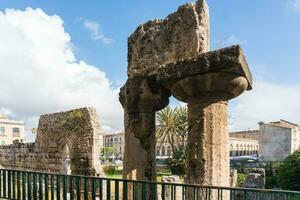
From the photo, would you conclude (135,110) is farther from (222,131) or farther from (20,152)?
(20,152)

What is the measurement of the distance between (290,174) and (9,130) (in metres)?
50.3

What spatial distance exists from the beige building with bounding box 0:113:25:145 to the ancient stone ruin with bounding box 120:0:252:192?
57.1 metres

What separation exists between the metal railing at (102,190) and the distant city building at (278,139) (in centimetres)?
4100

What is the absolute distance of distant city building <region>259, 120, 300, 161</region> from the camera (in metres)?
43.3

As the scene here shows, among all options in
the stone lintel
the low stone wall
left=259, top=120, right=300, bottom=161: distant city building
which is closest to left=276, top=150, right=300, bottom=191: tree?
the low stone wall

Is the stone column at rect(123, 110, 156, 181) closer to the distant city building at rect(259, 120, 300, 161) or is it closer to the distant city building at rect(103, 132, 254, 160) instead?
the distant city building at rect(259, 120, 300, 161)

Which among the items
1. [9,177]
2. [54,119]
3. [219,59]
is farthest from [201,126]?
[54,119]

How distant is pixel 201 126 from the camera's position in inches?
200

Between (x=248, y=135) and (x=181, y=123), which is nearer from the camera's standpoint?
(x=181, y=123)

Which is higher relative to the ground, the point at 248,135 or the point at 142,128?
the point at 142,128

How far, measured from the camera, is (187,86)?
16.7ft

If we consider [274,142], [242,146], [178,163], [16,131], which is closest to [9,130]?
[16,131]

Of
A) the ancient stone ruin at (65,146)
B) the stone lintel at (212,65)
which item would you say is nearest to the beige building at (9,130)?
the ancient stone ruin at (65,146)

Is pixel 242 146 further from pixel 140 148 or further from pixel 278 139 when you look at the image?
pixel 140 148
